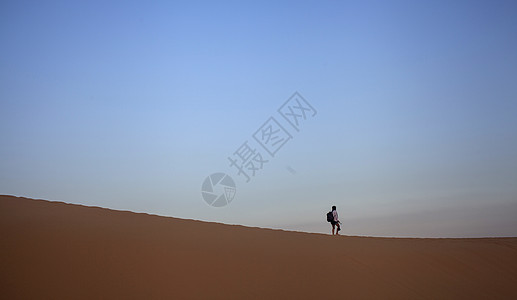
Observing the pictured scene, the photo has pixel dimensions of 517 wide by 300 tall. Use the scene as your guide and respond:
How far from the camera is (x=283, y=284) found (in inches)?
279

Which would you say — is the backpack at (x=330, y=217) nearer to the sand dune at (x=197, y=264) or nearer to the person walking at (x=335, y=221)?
the person walking at (x=335, y=221)

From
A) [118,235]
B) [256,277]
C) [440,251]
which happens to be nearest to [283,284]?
[256,277]

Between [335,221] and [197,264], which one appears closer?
[197,264]

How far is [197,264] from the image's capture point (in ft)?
23.6

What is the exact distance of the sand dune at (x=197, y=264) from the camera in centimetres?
598

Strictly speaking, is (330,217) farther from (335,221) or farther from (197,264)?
(197,264)

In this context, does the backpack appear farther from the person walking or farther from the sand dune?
the sand dune

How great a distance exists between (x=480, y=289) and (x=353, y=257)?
260 centimetres

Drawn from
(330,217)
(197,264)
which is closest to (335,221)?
(330,217)

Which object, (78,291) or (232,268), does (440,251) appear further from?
(78,291)

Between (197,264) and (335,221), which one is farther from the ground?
(335,221)

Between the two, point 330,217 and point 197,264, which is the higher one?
point 330,217

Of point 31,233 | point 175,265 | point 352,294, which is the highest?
point 31,233

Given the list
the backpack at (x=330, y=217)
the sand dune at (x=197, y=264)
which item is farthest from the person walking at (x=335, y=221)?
the sand dune at (x=197, y=264)
